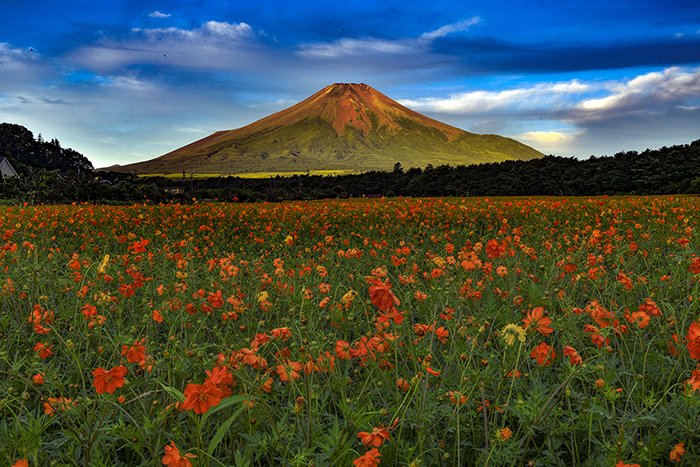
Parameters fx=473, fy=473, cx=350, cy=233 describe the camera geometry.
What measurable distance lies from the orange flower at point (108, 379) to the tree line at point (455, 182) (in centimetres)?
2092

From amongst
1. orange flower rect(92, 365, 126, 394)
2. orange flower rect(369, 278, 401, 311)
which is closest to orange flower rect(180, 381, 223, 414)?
orange flower rect(92, 365, 126, 394)

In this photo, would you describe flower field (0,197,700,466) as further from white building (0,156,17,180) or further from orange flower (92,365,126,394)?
white building (0,156,17,180)

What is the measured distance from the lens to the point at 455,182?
32.6 metres

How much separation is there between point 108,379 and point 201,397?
0.42 metres

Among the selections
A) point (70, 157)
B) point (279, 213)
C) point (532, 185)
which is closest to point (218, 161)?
point (70, 157)

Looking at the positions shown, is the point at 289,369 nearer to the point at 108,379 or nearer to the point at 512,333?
the point at 108,379

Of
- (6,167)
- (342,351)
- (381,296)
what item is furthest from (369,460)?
(6,167)

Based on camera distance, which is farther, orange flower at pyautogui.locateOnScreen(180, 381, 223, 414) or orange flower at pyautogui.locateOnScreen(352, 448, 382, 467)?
orange flower at pyautogui.locateOnScreen(352, 448, 382, 467)

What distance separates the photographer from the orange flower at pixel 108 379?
157 cm

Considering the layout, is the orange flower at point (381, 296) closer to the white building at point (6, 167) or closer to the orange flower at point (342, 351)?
the orange flower at point (342, 351)

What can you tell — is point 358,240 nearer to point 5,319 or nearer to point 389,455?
point 5,319

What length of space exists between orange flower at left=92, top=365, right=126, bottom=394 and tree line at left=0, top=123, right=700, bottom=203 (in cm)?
2092

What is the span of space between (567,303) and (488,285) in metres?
1.41

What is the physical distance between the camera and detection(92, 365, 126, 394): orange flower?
5.16 ft
